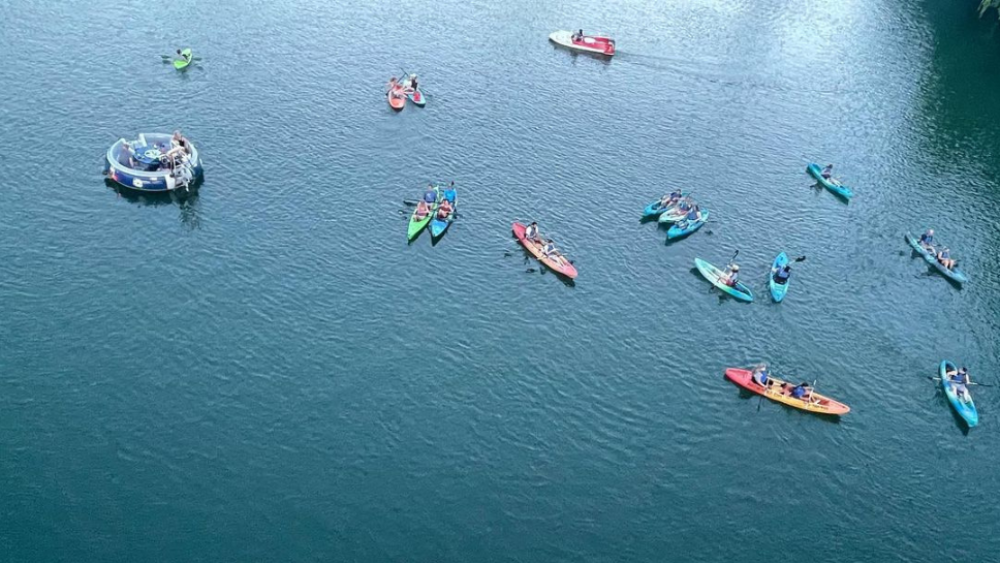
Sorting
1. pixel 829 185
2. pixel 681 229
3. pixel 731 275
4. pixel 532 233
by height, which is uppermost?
pixel 829 185

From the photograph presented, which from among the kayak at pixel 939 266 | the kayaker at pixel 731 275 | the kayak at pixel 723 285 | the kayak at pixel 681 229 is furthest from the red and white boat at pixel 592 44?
the kayaker at pixel 731 275

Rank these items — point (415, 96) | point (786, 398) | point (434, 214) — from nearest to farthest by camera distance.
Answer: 1. point (786, 398)
2. point (434, 214)
3. point (415, 96)

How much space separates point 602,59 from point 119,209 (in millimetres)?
72013

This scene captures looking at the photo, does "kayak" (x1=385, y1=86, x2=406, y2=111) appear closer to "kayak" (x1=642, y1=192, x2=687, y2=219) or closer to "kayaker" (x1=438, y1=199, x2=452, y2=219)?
"kayaker" (x1=438, y1=199, x2=452, y2=219)

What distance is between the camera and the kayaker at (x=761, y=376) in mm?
74500

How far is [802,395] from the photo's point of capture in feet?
242

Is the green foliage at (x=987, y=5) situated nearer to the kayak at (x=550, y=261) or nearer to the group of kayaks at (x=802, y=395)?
the group of kayaks at (x=802, y=395)

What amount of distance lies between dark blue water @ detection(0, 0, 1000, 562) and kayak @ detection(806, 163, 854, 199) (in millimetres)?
1950

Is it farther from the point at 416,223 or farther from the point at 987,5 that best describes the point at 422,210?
the point at 987,5

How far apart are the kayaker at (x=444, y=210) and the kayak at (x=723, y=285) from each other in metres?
25.5

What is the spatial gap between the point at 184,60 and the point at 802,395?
84697mm

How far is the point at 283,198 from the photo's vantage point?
91875 mm

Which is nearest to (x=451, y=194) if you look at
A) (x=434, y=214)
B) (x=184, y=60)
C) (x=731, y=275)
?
(x=434, y=214)

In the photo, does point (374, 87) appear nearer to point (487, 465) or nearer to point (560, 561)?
point (487, 465)
